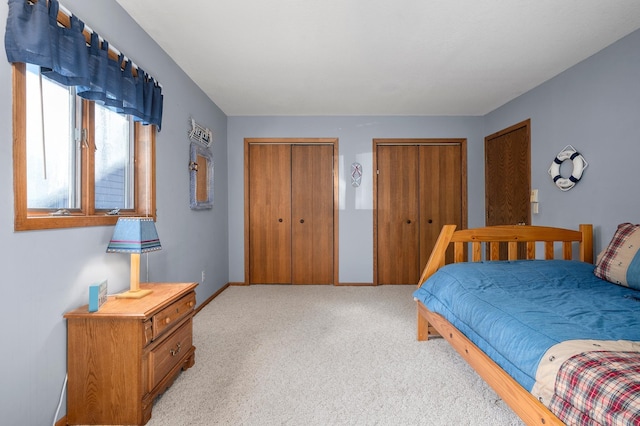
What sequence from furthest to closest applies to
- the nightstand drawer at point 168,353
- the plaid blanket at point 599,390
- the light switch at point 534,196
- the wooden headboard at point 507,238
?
the light switch at point 534,196, the wooden headboard at point 507,238, the nightstand drawer at point 168,353, the plaid blanket at point 599,390

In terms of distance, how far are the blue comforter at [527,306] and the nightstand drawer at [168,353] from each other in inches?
68.1

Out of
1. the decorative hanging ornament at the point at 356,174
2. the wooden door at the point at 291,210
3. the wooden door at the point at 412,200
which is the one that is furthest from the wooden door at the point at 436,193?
the wooden door at the point at 291,210

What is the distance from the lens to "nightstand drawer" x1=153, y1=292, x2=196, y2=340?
154 cm

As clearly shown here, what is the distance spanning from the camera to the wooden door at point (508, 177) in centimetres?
331

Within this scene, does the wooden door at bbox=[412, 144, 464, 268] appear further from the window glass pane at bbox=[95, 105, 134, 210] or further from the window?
the window glass pane at bbox=[95, 105, 134, 210]

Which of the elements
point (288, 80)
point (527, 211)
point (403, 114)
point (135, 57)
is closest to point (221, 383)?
point (135, 57)

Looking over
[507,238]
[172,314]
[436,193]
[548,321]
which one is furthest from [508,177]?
[172,314]

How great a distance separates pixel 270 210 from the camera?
4.17 m

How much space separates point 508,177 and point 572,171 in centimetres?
95

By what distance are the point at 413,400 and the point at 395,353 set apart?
0.54m

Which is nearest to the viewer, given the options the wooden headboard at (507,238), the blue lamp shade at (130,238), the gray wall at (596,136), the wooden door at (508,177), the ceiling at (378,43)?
the blue lamp shade at (130,238)

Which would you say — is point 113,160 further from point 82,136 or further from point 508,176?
point 508,176

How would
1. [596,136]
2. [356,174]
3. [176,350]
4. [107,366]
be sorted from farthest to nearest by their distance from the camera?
[356,174], [596,136], [176,350], [107,366]

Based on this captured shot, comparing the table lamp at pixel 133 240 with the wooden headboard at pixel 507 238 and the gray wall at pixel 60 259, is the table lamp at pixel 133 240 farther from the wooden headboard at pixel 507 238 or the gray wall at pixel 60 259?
the wooden headboard at pixel 507 238
